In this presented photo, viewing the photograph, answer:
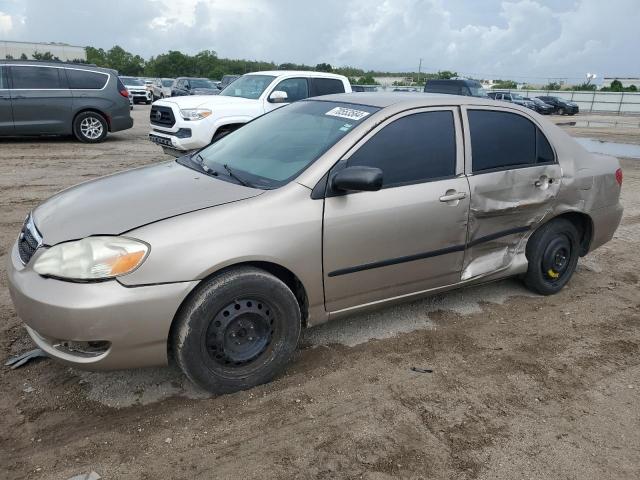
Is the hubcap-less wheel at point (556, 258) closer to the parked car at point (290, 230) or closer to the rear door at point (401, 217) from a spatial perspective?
the parked car at point (290, 230)

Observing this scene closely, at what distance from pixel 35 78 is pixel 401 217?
11.1 meters

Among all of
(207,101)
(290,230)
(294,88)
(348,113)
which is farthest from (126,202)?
(294,88)

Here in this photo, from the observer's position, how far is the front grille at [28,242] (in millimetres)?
2918

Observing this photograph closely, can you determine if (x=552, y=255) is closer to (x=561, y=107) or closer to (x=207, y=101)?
(x=207, y=101)

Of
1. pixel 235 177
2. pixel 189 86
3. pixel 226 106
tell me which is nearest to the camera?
pixel 235 177

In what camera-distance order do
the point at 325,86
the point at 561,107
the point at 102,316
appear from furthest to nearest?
the point at 561,107 < the point at 325,86 < the point at 102,316

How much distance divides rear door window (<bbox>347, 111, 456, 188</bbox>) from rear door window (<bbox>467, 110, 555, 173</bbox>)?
0.23m

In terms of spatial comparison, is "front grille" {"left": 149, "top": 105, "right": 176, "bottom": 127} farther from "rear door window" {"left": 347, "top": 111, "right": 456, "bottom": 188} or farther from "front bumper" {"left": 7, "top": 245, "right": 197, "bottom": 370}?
"front bumper" {"left": 7, "top": 245, "right": 197, "bottom": 370}

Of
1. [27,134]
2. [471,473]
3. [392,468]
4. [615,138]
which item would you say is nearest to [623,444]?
[471,473]

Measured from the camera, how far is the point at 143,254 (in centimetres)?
269

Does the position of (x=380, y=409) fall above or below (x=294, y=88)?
below

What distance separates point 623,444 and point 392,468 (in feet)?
4.09

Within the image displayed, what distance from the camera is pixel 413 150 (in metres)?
3.61

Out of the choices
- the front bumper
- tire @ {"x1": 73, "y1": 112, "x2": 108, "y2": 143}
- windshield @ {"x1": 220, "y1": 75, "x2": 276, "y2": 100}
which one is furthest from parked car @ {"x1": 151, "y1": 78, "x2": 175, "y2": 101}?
the front bumper
